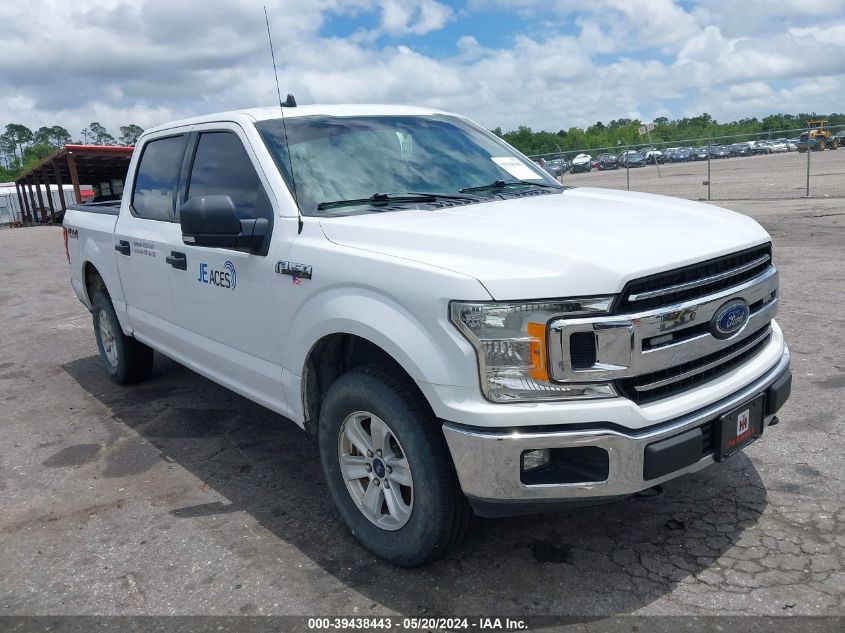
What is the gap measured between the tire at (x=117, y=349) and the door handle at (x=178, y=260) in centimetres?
160

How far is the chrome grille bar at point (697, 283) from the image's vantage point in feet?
8.37

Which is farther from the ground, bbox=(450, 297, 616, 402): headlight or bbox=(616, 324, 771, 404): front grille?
bbox=(450, 297, 616, 402): headlight

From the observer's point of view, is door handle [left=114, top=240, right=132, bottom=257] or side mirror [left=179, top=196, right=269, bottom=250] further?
door handle [left=114, top=240, right=132, bottom=257]

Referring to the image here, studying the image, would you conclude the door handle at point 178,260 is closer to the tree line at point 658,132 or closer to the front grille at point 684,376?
the front grille at point 684,376

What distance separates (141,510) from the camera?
387 cm

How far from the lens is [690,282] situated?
2.71 metres

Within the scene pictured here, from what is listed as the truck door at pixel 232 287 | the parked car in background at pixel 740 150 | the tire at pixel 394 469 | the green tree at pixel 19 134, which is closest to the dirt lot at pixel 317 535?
the tire at pixel 394 469

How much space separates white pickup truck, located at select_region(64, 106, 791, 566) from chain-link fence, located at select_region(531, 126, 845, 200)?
1676 cm

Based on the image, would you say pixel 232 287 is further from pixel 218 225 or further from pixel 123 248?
pixel 123 248

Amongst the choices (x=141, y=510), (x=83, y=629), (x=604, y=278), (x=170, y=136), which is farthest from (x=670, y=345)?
(x=170, y=136)

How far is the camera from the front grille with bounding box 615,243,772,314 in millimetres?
2547

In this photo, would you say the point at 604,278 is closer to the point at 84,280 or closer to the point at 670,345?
the point at 670,345

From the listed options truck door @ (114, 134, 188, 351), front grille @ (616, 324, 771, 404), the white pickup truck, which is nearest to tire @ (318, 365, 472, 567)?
the white pickup truck

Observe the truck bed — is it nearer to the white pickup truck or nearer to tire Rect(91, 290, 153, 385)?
tire Rect(91, 290, 153, 385)
